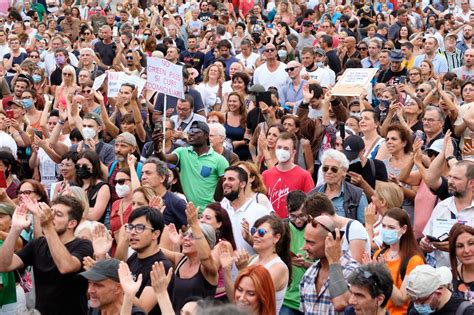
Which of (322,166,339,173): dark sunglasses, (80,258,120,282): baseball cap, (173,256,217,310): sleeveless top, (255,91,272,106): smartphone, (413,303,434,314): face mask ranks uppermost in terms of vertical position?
(80,258,120,282): baseball cap

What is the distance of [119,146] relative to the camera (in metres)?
10.7

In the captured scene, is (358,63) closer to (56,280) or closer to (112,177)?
(112,177)

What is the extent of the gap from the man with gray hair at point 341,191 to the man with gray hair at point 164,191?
1224 mm

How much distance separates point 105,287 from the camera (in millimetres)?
6883

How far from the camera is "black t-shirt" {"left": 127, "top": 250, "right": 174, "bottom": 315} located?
23.8 ft

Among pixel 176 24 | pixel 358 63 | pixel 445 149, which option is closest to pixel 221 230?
pixel 445 149

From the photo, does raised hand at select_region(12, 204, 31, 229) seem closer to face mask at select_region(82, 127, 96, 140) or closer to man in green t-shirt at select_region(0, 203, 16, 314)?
man in green t-shirt at select_region(0, 203, 16, 314)

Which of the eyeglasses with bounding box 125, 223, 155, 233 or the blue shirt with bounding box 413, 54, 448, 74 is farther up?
the eyeglasses with bounding box 125, 223, 155, 233

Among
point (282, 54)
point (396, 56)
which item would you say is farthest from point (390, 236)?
point (282, 54)

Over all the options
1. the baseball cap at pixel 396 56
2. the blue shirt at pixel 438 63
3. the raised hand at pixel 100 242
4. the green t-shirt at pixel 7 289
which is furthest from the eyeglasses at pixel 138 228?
the blue shirt at pixel 438 63

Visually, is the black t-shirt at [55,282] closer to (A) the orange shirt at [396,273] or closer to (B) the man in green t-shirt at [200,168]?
(A) the orange shirt at [396,273]

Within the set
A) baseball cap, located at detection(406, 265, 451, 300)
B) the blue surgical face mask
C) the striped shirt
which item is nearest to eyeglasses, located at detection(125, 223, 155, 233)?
the striped shirt

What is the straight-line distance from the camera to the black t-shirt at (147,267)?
725 centimetres

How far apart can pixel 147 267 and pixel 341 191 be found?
7.67 ft
